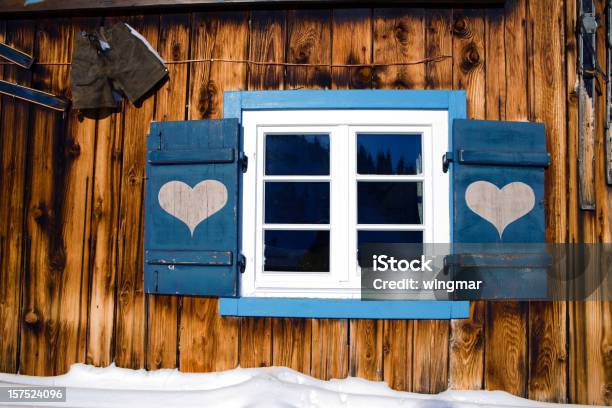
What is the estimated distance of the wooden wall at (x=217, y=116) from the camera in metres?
2.62

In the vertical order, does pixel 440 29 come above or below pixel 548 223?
above

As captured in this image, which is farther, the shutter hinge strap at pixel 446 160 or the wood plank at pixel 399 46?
the wood plank at pixel 399 46

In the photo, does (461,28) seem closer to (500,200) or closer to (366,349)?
(500,200)

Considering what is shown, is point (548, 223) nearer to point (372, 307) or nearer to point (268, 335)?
point (372, 307)

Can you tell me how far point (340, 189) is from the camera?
2.71m

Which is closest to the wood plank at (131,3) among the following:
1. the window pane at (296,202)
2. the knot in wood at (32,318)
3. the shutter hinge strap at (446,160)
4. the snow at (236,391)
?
the shutter hinge strap at (446,160)

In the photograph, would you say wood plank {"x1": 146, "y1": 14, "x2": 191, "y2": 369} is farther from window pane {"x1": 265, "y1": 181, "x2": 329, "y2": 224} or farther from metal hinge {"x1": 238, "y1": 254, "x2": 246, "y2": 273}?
window pane {"x1": 265, "y1": 181, "x2": 329, "y2": 224}

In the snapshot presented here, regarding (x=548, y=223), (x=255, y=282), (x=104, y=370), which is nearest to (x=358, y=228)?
(x=255, y=282)

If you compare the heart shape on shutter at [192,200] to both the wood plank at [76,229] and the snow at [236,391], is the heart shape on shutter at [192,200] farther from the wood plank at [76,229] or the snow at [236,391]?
the snow at [236,391]

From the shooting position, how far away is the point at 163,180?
2.73 m

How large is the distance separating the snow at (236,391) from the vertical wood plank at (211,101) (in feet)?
0.37

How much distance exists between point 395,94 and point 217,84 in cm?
117

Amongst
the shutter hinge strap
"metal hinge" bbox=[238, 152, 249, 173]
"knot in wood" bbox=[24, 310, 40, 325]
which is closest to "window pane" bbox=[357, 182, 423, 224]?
the shutter hinge strap

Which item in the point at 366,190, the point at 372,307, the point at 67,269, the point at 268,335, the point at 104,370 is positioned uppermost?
the point at 366,190
